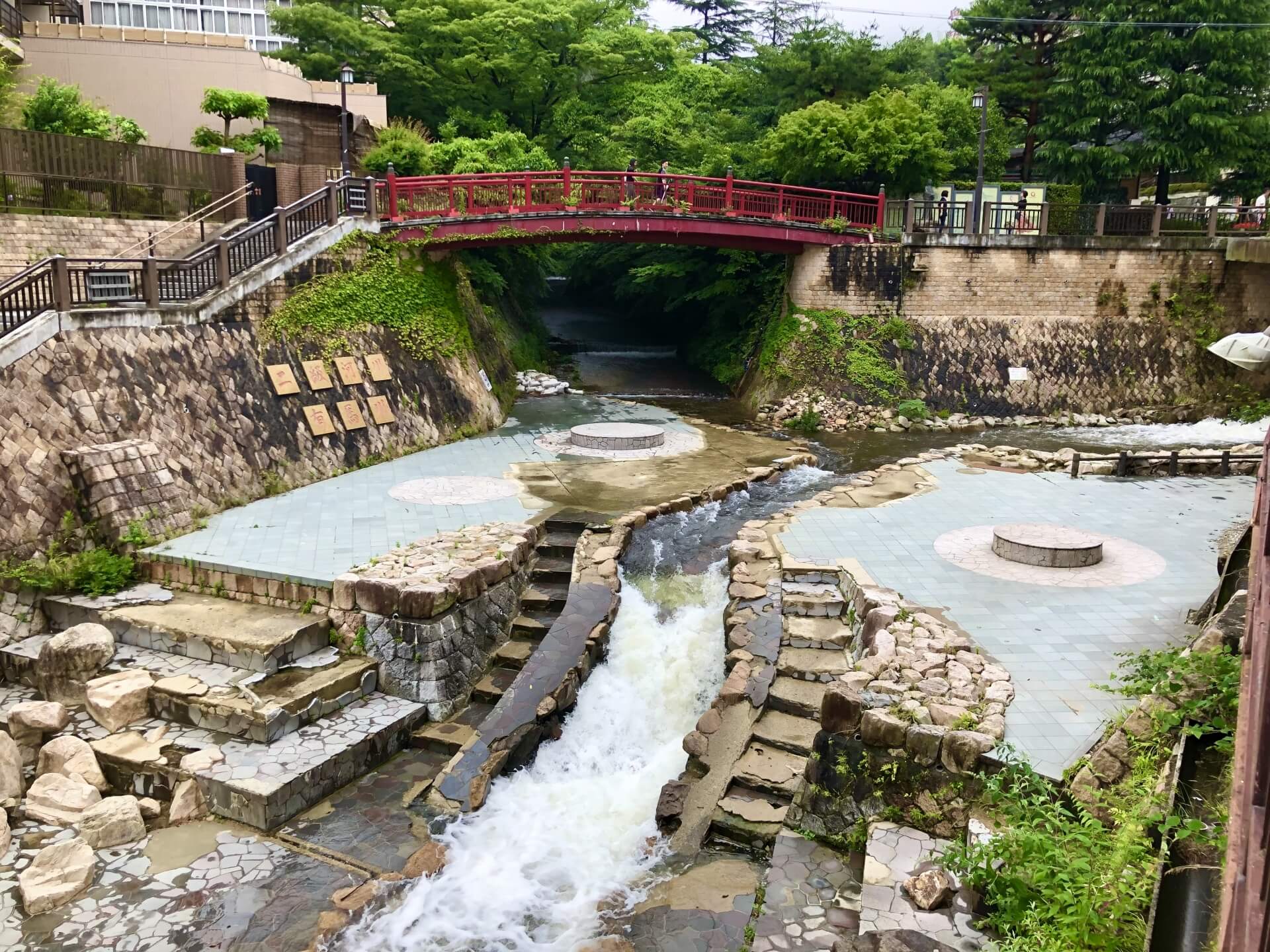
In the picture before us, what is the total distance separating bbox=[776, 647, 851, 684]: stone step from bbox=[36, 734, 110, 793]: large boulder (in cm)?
749

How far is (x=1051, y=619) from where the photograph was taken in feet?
33.0

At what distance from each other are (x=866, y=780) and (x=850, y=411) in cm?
1789

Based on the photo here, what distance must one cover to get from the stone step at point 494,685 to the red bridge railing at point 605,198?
1279cm

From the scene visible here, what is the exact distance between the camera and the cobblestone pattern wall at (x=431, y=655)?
11.0 meters

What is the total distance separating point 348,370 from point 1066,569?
13.4 meters

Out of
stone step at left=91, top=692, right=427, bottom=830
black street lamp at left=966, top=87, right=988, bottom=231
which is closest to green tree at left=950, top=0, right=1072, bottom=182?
black street lamp at left=966, top=87, right=988, bottom=231

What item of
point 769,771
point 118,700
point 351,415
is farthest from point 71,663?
point 769,771

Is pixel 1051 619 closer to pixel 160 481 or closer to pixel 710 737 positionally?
pixel 710 737

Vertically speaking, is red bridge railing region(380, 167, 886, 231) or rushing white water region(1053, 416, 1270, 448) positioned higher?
red bridge railing region(380, 167, 886, 231)

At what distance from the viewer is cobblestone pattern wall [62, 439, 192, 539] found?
12414 millimetres

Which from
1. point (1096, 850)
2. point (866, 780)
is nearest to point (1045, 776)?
point (1096, 850)

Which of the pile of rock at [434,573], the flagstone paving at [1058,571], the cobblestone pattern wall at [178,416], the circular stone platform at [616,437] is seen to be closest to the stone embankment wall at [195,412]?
the cobblestone pattern wall at [178,416]

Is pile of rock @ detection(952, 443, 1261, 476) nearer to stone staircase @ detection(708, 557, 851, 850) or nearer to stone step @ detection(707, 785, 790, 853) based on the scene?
stone staircase @ detection(708, 557, 851, 850)

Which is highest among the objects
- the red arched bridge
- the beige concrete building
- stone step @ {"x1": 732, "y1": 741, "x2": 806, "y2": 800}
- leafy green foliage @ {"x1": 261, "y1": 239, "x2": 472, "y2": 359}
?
the beige concrete building
